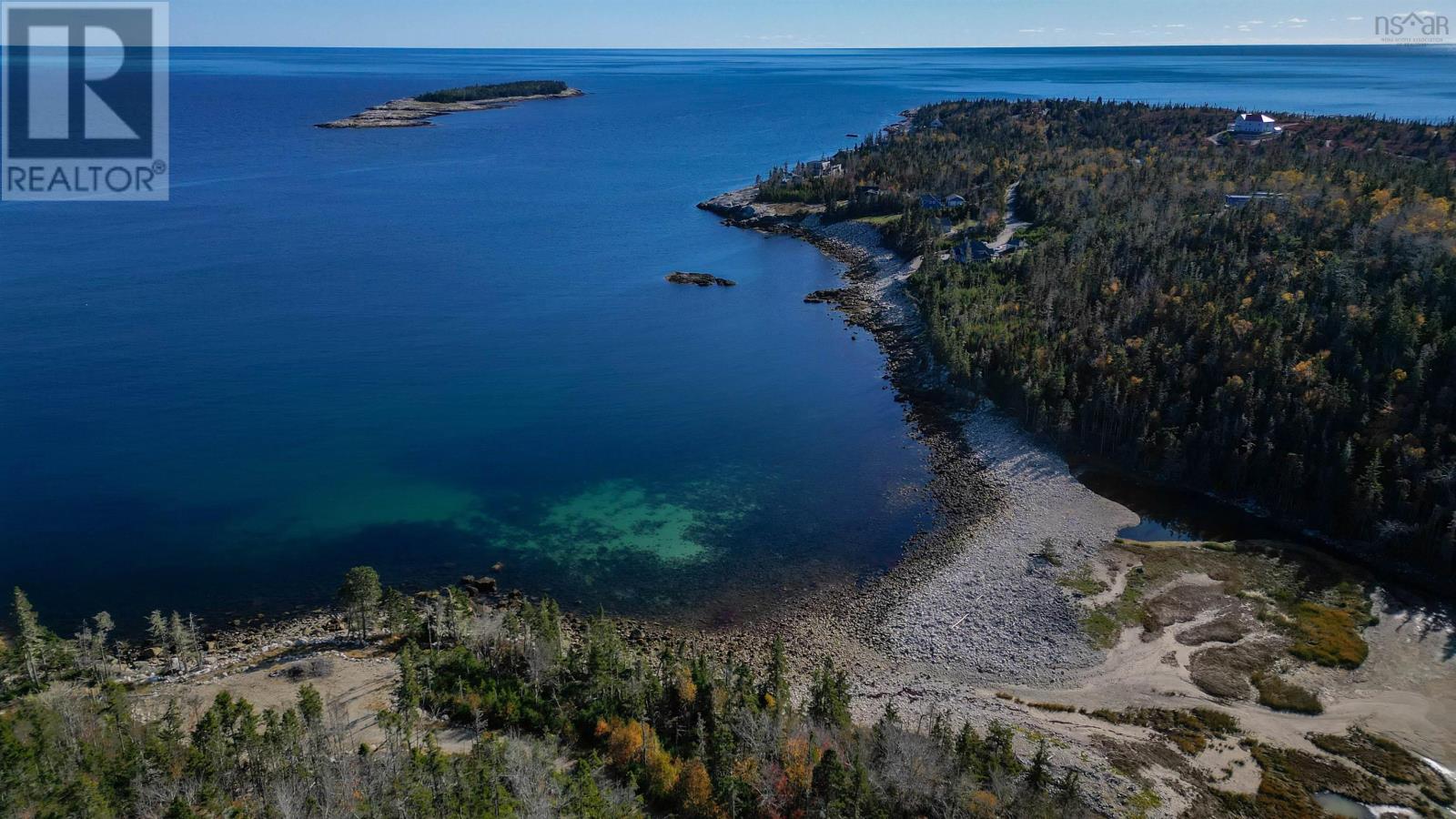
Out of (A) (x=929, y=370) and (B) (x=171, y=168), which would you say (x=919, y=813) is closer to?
(A) (x=929, y=370)

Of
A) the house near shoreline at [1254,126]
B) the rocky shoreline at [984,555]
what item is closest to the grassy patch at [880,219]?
the rocky shoreline at [984,555]

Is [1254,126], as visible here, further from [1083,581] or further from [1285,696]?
[1285,696]

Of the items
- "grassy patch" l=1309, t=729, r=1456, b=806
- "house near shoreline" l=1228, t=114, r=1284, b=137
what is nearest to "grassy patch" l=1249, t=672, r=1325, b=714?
"grassy patch" l=1309, t=729, r=1456, b=806

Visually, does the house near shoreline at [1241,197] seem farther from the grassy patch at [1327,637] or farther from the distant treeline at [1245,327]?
the grassy patch at [1327,637]

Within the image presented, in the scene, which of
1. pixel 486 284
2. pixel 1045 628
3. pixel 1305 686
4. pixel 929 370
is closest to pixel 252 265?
pixel 486 284

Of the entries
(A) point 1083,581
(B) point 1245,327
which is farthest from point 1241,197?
(A) point 1083,581

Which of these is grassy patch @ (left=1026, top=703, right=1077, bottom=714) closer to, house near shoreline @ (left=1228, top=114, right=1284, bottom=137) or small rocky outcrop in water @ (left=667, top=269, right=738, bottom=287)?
small rocky outcrop in water @ (left=667, top=269, right=738, bottom=287)
